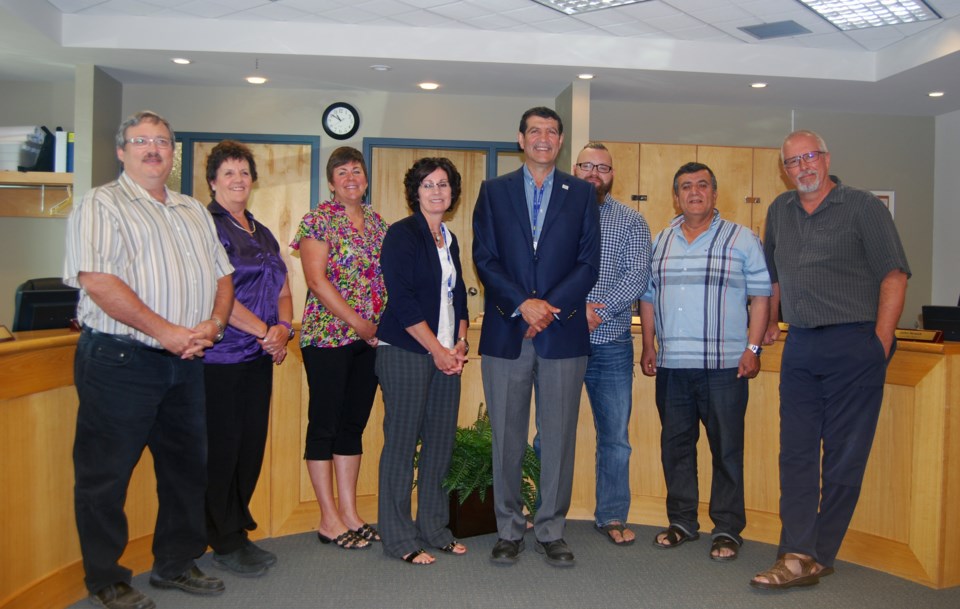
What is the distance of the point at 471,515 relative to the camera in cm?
346

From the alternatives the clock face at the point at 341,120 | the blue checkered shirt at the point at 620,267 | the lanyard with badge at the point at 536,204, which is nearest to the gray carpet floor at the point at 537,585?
the blue checkered shirt at the point at 620,267

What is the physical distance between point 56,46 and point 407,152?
2.78 m

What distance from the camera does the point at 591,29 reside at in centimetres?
565

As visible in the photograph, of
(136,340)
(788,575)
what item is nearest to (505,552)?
(788,575)

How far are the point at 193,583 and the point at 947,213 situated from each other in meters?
7.27

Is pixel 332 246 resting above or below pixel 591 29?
below

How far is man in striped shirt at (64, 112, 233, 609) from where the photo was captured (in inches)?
96.4

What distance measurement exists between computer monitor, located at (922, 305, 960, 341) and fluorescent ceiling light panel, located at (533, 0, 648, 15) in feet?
8.22

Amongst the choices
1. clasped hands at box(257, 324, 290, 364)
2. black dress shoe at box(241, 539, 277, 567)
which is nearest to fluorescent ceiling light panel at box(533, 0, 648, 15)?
clasped hands at box(257, 324, 290, 364)

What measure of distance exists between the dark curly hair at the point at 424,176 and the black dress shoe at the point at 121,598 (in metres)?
1.65

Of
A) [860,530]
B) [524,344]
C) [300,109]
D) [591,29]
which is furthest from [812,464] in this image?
[300,109]

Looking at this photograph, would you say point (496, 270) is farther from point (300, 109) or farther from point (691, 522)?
point (300, 109)

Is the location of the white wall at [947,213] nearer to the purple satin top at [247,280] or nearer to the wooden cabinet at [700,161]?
the wooden cabinet at [700,161]

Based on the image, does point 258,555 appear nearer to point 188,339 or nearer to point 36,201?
point 188,339
